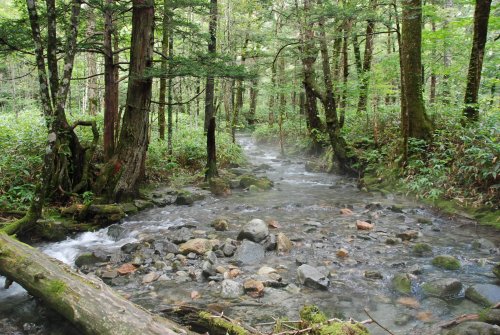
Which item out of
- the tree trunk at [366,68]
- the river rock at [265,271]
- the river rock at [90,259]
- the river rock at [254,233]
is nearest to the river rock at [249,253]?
the river rock at [254,233]

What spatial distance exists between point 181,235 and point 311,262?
3.01 meters

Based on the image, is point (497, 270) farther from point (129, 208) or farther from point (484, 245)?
Result: point (129, 208)

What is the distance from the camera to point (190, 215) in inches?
376

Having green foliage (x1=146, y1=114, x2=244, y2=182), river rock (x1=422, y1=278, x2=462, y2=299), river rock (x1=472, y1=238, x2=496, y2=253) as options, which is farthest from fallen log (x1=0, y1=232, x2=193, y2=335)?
green foliage (x1=146, y1=114, x2=244, y2=182)

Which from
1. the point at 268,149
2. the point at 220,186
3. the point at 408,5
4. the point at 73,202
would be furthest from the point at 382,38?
the point at 73,202

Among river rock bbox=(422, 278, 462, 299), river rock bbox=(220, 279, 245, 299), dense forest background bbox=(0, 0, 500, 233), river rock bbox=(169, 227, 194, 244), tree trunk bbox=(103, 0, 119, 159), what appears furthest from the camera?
tree trunk bbox=(103, 0, 119, 159)

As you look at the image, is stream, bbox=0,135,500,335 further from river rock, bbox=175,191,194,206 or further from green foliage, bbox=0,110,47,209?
green foliage, bbox=0,110,47,209

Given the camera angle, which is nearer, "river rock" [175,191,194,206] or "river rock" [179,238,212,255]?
"river rock" [179,238,212,255]

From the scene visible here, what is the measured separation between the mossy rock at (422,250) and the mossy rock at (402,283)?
48.2 inches

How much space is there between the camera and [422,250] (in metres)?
6.41

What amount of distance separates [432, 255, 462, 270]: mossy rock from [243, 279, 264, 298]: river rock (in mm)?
3011

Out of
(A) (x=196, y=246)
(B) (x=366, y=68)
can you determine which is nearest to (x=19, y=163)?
(A) (x=196, y=246)

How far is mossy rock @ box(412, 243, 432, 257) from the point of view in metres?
6.31

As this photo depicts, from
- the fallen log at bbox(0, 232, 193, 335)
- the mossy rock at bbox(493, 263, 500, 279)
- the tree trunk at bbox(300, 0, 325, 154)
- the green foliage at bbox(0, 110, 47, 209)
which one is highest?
the tree trunk at bbox(300, 0, 325, 154)
